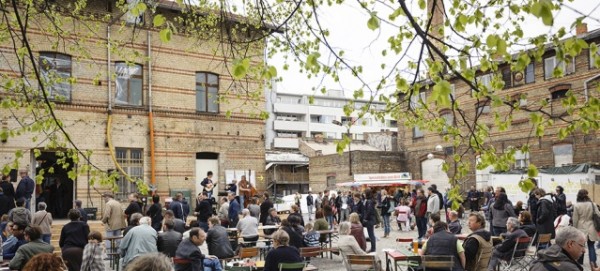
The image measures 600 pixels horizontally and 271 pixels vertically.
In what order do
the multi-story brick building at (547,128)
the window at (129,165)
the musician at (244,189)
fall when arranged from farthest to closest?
the multi-story brick building at (547,128)
the musician at (244,189)
the window at (129,165)

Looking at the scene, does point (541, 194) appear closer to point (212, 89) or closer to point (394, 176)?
point (212, 89)

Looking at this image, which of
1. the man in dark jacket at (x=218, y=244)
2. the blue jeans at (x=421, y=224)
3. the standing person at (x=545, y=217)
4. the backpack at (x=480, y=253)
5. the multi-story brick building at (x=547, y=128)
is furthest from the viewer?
the multi-story brick building at (x=547, y=128)

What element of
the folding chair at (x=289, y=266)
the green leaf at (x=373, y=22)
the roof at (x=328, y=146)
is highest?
the roof at (x=328, y=146)

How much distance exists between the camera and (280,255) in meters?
8.23

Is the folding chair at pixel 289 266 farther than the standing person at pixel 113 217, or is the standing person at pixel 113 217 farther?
the standing person at pixel 113 217

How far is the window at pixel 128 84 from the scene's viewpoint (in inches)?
792

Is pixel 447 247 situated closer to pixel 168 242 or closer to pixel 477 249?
pixel 477 249

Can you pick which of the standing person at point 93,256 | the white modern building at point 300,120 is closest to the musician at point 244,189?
the standing person at point 93,256

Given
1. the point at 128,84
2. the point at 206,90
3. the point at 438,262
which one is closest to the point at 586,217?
the point at 438,262

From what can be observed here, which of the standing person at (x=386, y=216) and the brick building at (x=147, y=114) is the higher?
the brick building at (x=147, y=114)

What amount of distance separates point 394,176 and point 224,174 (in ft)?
49.9

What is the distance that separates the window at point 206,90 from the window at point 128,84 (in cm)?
233

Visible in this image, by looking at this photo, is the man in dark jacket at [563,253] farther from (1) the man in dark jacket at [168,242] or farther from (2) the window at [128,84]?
(2) the window at [128,84]

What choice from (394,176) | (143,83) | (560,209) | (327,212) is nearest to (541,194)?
(560,209)
